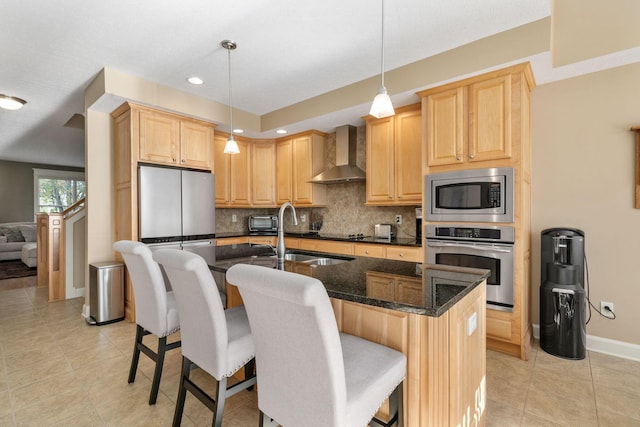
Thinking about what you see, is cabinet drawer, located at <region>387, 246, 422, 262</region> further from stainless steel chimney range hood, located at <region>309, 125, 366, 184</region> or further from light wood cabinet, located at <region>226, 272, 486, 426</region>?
light wood cabinet, located at <region>226, 272, 486, 426</region>

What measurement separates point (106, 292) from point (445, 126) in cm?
390

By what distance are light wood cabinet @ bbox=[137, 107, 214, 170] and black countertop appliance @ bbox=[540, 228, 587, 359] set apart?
3829 mm

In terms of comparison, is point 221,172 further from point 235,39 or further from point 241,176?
point 235,39

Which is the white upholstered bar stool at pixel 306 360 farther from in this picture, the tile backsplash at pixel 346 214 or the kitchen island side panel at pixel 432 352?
the tile backsplash at pixel 346 214

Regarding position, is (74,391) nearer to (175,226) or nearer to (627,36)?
(175,226)

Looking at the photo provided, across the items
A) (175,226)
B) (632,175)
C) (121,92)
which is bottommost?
(175,226)

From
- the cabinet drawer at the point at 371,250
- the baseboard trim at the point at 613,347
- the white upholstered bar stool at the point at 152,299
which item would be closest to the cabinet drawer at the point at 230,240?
the cabinet drawer at the point at 371,250

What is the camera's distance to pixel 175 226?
3578 mm

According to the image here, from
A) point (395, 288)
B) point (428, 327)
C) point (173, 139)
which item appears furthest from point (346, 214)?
point (428, 327)

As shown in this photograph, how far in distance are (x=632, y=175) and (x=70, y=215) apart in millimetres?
6382

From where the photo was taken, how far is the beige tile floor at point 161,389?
1.80 m

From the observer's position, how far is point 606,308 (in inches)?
105

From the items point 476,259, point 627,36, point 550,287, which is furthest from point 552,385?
point 627,36

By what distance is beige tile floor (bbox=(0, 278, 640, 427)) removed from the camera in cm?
180
